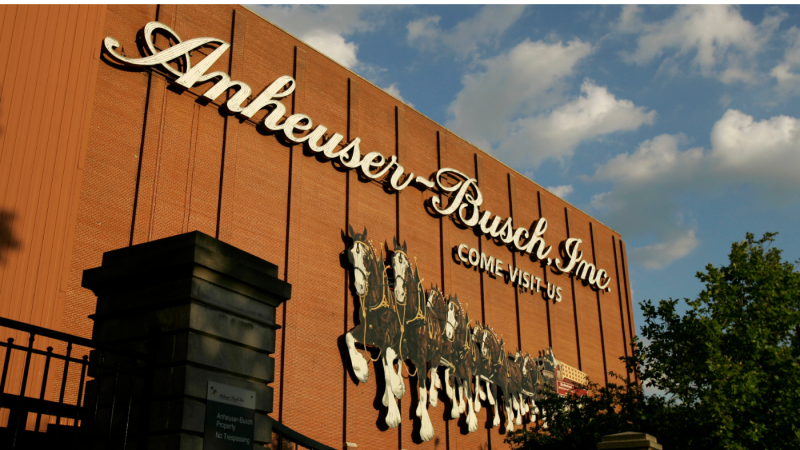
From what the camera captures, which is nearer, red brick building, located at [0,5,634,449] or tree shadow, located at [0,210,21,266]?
tree shadow, located at [0,210,21,266]

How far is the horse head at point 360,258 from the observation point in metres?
24.8

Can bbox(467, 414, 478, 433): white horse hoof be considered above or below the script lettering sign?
below

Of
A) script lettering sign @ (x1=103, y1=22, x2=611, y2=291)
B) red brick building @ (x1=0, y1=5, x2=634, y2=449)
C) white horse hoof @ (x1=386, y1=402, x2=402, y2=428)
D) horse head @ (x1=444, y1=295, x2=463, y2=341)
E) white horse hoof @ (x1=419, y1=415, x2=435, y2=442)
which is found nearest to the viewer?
red brick building @ (x1=0, y1=5, x2=634, y2=449)

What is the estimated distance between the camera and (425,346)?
26438 millimetres

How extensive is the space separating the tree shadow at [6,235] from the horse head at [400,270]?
1299cm

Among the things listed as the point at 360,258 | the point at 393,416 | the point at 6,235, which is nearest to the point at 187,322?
the point at 6,235

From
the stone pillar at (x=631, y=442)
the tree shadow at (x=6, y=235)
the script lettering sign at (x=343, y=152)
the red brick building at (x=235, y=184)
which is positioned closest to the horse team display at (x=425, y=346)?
the red brick building at (x=235, y=184)

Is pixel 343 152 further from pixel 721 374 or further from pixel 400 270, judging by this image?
pixel 721 374

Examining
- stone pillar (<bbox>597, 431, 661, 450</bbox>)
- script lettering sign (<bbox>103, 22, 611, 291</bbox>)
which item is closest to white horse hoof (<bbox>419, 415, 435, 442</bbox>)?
script lettering sign (<bbox>103, 22, 611, 291</bbox>)

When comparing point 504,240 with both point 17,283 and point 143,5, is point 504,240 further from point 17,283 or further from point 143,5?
point 17,283

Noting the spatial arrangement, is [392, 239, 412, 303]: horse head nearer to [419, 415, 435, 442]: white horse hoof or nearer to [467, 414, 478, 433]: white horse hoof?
[419, 415, 435, 442]: white horse hoof

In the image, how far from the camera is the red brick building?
17547mm

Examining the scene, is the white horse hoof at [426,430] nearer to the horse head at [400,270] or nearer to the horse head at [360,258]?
the horse head at [400,270]

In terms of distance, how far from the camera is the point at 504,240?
3378 cm
